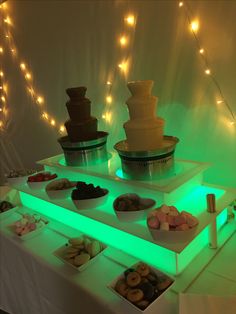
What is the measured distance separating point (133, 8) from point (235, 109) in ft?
2.07

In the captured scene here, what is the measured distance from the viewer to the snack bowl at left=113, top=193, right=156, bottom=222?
92cm

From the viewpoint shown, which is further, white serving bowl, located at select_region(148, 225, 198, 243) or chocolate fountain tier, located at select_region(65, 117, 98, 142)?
chocolate fountain tier, located at select_region(65, 117, 98, 142)

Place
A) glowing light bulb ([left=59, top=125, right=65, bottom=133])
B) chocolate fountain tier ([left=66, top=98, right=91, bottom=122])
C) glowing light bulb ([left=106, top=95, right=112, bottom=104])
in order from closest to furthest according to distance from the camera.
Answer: chocolate fountain tier ([left=66, top=98, right=91, bottom=122]), glowing light bulb ([left=106, top=95, right=112, bottom=104]), glowing light bulb ([left=59, top=125, right=65, bottom=133])

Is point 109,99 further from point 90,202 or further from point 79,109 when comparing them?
point 90,202

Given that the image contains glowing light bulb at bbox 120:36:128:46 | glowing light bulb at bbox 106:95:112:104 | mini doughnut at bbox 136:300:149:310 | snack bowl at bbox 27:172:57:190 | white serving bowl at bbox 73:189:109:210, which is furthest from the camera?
glowing light bulb at bbox 106:95:112:104

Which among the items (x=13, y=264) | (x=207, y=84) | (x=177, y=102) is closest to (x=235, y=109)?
(x=207, y=84)

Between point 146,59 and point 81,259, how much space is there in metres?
0.88

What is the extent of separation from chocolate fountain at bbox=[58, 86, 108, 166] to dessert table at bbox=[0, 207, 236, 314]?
29 centimetres

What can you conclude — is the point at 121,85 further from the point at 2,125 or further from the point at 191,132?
the point at 2,125

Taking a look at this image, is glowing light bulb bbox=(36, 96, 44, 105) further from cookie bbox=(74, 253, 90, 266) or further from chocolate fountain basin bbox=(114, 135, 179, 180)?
cookie bbox=(74, 253, 90, 266)

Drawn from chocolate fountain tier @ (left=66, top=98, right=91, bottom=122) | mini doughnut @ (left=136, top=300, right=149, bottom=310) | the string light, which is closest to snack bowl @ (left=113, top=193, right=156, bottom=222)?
mini doughnut @ (left=136, top=300, right=149, bottom=310)

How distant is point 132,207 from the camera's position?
A: 94cm

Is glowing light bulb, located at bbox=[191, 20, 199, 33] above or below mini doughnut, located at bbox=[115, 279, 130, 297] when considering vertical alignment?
above

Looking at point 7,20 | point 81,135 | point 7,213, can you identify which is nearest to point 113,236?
point 81,135
